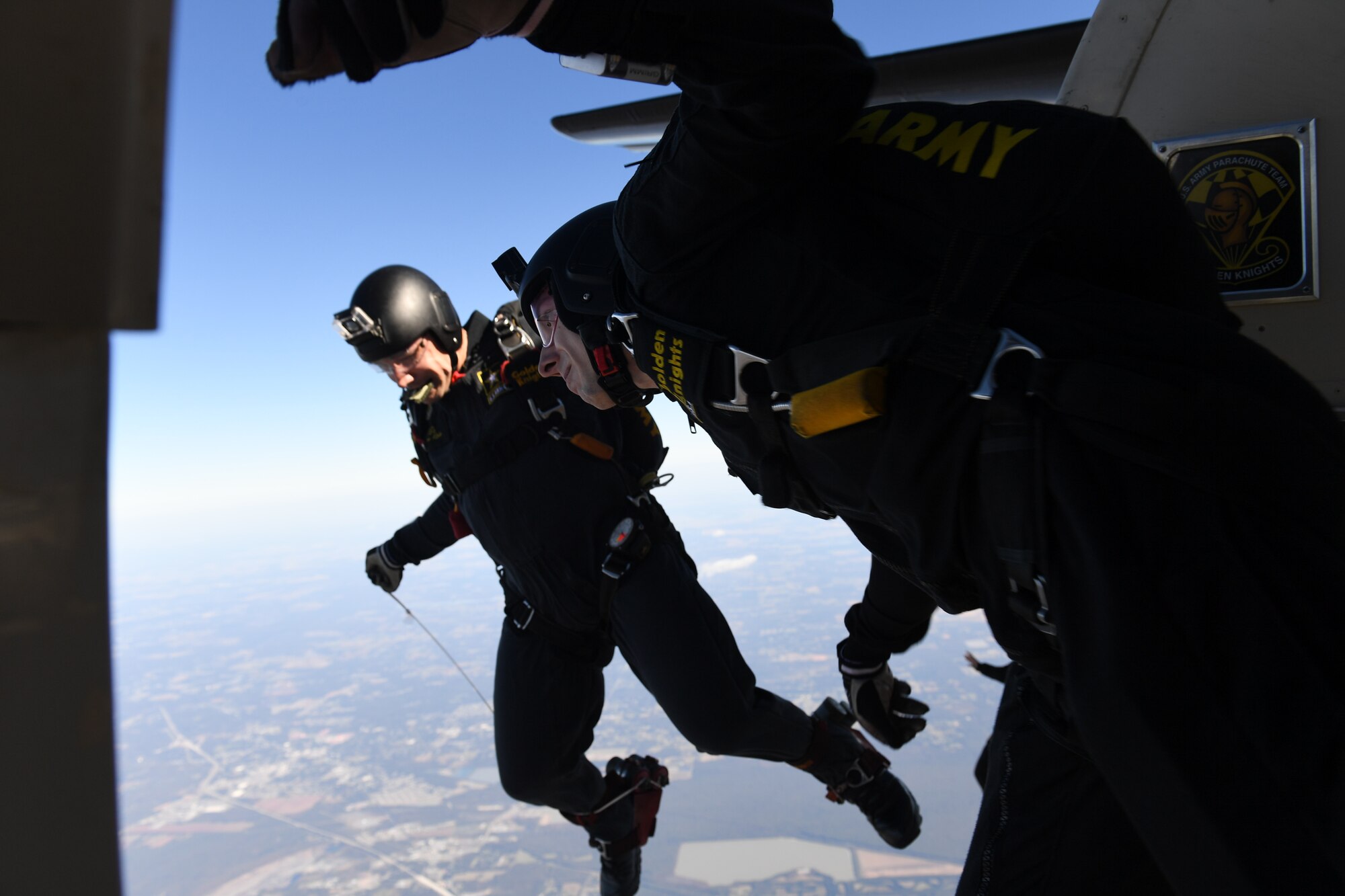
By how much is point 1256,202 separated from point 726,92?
1.15m

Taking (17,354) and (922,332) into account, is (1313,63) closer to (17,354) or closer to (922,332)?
(922,332)

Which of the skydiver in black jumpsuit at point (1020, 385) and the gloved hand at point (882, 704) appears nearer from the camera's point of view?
the skydiver in black jumpsuit at point (1020, 385)

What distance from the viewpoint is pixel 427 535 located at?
10.7 ft

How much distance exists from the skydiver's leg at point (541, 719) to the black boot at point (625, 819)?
221 mm

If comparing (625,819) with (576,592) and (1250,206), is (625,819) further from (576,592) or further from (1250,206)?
(1250,206)

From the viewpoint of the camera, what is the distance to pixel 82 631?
46 cm

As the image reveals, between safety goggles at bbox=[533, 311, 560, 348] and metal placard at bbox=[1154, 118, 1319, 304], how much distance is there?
1.20 metres

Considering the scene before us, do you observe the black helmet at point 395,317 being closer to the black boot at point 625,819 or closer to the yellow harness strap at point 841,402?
the black boot at point 625,819

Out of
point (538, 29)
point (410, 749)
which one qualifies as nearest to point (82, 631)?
point (538, 29)

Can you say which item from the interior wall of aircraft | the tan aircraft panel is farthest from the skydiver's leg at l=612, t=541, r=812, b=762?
the interior wall of aircraft

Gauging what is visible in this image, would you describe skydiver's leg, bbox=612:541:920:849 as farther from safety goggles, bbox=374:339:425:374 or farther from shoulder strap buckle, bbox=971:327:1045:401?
shoulder strap buckle, bbox=971:327:1045:401

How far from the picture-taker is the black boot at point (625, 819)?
9.76 feet

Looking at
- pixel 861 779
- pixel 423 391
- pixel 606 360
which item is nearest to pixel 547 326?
pixel 606 360

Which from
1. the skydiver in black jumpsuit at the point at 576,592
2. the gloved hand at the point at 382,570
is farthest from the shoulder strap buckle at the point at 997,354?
the gloved hand at the point at 382,570
